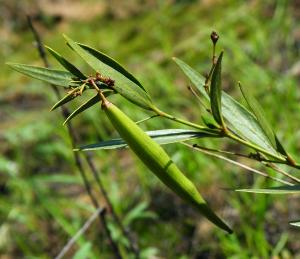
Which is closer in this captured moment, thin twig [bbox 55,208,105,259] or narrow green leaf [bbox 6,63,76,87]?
narrow green leaf [bbox 6,63,76,87]

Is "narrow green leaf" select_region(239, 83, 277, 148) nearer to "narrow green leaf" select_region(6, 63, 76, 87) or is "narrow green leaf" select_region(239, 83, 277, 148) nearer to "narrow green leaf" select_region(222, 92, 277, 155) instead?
"narrow green leaf" select_region(222, 92, 277, 155)

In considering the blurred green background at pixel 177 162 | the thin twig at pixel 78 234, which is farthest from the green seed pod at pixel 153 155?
the thin twig at pixel 78 234

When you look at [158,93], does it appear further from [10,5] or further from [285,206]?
[10,5]

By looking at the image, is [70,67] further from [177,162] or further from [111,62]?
[177,162]

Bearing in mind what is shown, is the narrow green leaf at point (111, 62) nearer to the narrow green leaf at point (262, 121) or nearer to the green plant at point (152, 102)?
the green plant at point (152, 102)

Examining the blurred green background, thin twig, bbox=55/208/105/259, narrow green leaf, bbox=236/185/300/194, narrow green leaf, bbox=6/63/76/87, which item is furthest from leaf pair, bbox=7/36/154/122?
thin twig, bbox=55/208/105/259
